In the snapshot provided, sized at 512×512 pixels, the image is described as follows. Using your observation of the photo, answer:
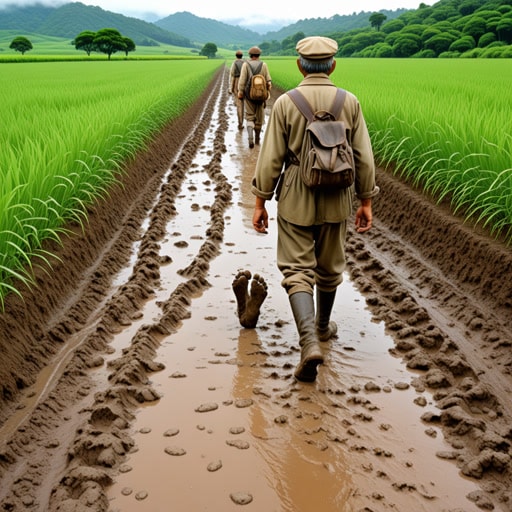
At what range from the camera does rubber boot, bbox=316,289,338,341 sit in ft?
10.6

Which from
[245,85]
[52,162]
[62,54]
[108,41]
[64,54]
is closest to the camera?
[52,162]

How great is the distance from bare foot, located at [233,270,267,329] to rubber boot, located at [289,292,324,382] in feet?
1.27

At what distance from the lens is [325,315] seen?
329cm

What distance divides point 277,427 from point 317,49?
176cm

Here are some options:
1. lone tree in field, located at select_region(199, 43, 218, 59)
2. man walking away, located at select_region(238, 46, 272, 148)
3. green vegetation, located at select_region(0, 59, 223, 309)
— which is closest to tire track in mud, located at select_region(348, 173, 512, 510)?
green vegetation, located at select_region(0, 59, 223, 309)

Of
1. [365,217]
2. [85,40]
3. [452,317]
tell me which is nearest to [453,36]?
[85,40]

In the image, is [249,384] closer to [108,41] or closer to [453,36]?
[453,36]

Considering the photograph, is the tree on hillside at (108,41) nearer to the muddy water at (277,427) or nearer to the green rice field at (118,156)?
the green rice field at (118,156)

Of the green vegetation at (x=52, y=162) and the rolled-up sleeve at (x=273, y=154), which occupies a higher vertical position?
the rolled-up sleeve at (x=273, y=154)

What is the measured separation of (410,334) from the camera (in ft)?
11.2

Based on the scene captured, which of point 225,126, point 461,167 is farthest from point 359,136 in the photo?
point 225,126

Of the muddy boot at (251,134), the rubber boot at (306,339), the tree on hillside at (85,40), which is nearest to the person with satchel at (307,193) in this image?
the rubber boot at (306,339)

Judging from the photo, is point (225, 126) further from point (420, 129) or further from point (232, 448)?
point (232, 448)

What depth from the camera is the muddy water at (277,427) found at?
2.09 m
